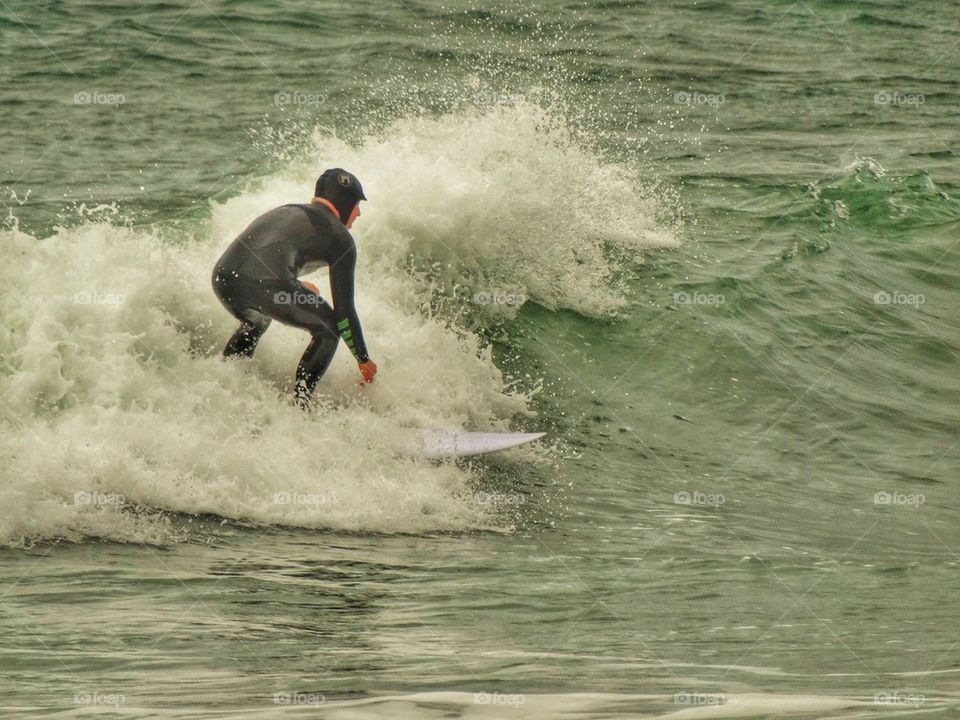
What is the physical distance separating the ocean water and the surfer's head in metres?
1.07

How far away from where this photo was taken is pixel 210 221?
12398 mm

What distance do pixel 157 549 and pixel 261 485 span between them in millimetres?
942

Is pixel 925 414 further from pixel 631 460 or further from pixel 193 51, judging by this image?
pixel 193 51

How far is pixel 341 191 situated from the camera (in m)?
9.54

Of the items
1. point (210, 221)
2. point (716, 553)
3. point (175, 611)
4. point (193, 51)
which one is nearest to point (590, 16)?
point (193, 51)

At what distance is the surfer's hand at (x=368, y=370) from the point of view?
9.49 meters

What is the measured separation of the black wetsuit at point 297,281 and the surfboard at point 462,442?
2.10 feet

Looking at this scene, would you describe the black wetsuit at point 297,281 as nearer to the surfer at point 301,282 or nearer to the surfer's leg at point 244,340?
the surfer at point 301,282

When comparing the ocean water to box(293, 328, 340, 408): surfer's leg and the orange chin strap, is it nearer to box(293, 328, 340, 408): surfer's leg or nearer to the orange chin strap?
box(293, 328, 340, 408): surfer's leg

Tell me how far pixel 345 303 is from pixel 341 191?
0.73 m

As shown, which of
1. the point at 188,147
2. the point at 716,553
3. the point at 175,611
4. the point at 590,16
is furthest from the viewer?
the point at 590,16

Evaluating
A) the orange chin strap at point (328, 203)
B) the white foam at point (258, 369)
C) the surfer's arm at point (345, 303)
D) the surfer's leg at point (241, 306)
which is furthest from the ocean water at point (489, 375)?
the orange chin strap at point (328, 203)

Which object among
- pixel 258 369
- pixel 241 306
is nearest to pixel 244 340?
pixel 258 369

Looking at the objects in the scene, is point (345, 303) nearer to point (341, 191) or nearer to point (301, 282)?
point (301, 282)
